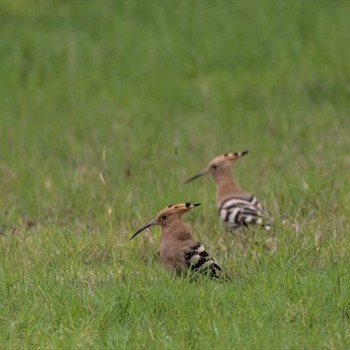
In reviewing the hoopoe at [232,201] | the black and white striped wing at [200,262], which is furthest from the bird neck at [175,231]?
the hoopoe at [232,201]

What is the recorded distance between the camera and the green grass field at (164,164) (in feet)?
17.7

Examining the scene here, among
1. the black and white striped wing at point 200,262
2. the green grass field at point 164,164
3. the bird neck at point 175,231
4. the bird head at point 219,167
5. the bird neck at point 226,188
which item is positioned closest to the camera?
the green grass field at point 164,164

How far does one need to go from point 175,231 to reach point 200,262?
Result: 1.52 ft

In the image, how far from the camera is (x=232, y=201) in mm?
7551

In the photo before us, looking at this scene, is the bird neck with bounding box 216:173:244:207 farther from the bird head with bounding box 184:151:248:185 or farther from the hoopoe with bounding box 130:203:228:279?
the hoopoe with bounding box 130:203:228:279

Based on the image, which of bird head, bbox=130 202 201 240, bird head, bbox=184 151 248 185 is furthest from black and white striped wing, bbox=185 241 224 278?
bird head, bbox=184 151 248 185

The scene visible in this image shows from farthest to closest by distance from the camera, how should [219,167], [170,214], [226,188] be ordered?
[219,167], [226,188], [170,214]

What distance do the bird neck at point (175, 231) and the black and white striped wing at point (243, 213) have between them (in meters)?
0.55

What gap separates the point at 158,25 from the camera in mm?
13062

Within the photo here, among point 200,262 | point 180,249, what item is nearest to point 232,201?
point 180,249

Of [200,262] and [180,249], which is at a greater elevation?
[180,249]

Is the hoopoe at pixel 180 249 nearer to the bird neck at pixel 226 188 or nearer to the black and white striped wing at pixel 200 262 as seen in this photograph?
the black and white striped wing at pixel 200 262

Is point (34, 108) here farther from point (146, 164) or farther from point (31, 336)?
point (31, 336)

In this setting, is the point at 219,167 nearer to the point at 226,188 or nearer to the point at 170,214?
the point at 226,188
